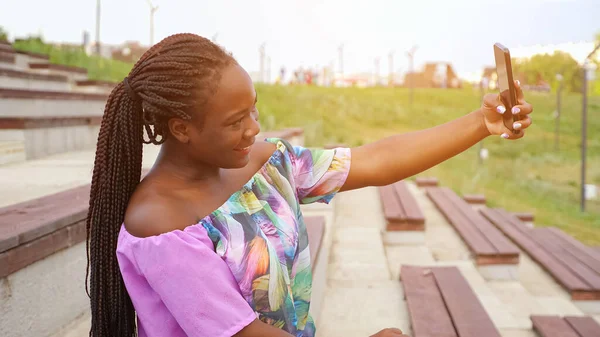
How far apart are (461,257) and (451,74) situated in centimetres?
4443

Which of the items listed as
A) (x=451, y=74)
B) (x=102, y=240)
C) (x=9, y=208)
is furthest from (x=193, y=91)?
(x=451, y=74)

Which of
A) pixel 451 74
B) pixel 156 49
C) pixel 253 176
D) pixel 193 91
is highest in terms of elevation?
pixel 451 74

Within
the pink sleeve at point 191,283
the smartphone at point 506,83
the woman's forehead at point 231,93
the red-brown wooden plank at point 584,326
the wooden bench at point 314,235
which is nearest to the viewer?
the pink sleeve at point 191,283

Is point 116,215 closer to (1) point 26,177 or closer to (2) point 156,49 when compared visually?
(2) point 156,49

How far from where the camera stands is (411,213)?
510 centimetres

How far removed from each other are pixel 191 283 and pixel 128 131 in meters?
0.42

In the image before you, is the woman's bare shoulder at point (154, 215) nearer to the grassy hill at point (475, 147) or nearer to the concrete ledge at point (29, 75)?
the concrete ledge at point (29, 75)

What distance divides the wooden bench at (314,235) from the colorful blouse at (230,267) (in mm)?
1322

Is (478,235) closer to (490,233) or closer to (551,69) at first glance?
(490,233)

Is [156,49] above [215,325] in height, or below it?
above

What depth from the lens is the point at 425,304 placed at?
9.86 ft

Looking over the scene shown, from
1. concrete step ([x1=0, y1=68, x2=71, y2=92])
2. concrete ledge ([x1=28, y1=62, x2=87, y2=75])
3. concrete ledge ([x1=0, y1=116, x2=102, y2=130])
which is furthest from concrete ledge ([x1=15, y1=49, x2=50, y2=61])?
concrete ledge ([x1=0, y1=116, x2=102, y2=130])

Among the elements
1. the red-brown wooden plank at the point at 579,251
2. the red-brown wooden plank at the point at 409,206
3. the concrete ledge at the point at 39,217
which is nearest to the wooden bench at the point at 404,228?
the red-brown wooden plank at the point at 409,206

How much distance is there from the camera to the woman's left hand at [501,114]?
5.42 feet
